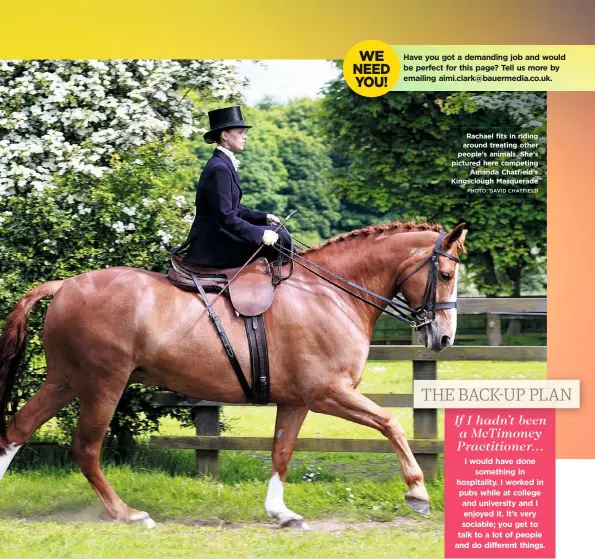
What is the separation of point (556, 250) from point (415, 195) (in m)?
7.47

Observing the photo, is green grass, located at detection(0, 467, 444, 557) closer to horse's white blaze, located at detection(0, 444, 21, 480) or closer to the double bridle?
horse's white blaze, located at detection(0, 444, 21, 480)

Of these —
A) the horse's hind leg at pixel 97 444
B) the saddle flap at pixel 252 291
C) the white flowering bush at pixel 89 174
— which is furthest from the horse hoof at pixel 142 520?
the saddle flap at pixel 252 291

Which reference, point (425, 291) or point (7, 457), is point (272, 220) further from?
point (7, 457)

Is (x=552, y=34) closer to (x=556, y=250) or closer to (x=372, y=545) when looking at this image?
(x=556, y=250)

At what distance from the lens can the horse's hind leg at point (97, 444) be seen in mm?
6113

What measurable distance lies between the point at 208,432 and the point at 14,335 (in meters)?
1.94

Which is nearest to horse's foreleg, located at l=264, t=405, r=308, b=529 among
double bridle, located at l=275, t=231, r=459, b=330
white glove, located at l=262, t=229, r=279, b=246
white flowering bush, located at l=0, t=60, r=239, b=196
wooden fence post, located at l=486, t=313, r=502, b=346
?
double bridle, located at l=275, t=231, r=459, b=330

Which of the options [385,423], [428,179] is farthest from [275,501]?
[428,179]

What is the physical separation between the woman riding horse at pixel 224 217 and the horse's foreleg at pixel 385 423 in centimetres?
112

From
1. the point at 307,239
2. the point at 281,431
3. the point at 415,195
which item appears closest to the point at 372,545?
the point at 281,431

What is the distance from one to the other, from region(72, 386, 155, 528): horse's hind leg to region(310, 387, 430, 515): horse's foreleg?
4.71 ft

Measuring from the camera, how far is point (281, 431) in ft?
21.1

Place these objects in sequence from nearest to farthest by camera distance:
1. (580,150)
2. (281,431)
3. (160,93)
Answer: (281,431), (580,150), (160,93)

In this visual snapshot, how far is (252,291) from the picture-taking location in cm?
610
